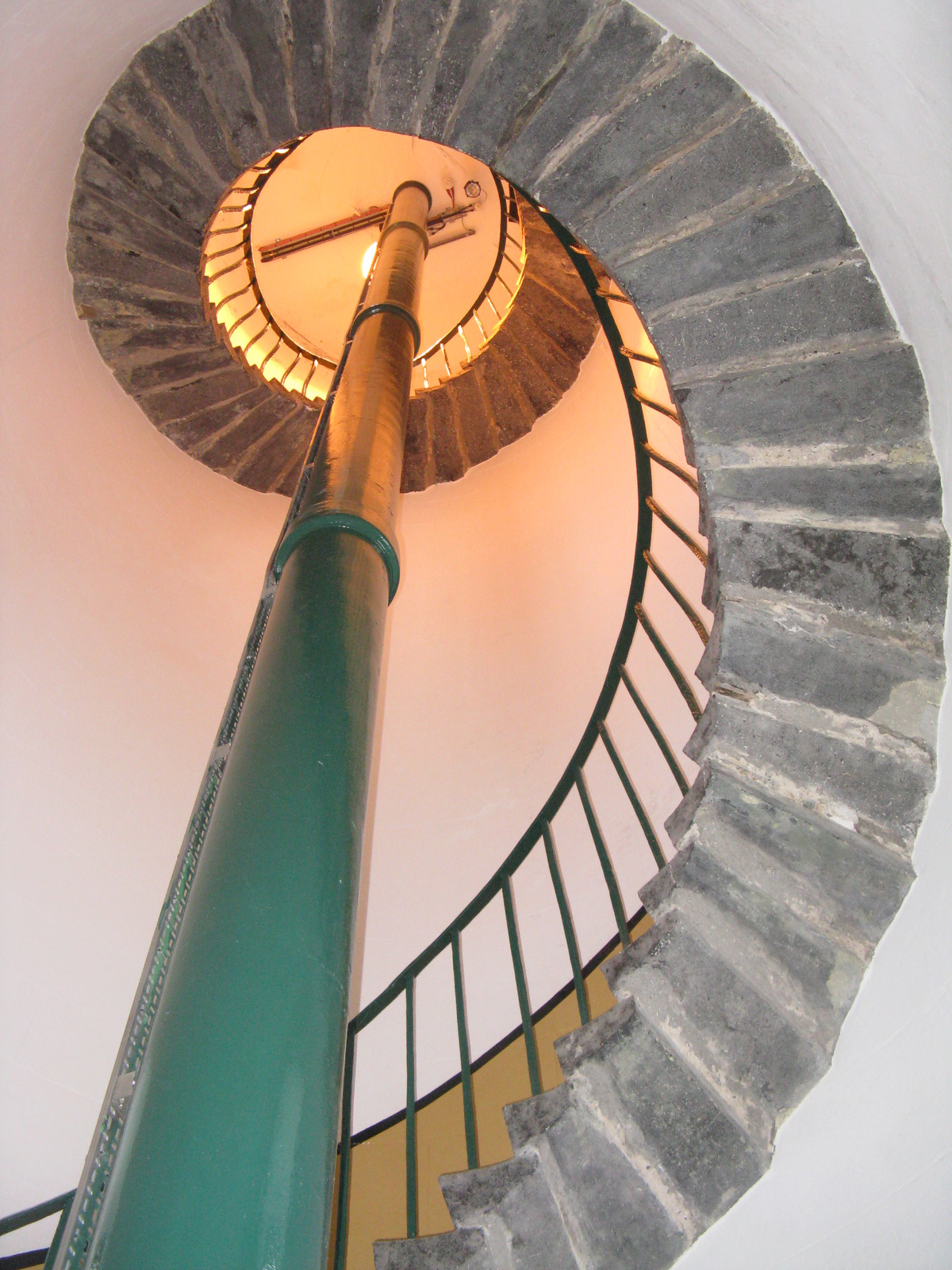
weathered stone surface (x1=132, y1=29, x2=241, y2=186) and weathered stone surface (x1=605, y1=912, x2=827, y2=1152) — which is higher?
weathered stone surface (x1=132, y1=29, x2=241, y2=186)

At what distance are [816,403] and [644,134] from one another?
838mm

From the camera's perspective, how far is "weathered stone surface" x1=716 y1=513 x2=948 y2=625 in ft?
6.60

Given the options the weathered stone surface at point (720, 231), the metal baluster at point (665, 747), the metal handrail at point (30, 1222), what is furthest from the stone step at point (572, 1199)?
the weathered stone surface at point (720, 231)

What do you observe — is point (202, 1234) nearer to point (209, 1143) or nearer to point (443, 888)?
point (209, 1143)

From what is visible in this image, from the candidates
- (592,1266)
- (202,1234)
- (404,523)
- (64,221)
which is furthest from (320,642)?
(404,523)

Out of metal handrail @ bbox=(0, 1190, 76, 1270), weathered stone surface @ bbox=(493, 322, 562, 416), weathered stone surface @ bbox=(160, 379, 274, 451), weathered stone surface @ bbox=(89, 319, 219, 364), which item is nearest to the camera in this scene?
metal handrail @ bbox=(0, 1190, 76, 1270)

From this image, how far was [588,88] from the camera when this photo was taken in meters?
2.22

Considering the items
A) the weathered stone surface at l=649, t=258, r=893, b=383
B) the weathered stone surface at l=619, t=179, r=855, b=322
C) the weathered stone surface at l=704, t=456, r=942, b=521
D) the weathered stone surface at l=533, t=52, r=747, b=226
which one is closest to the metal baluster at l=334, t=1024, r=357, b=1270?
the weathered stone surface at l=704, t=456, r=942, b=521

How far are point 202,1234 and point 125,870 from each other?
11.5ft

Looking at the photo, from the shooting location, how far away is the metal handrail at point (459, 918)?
1.33 m

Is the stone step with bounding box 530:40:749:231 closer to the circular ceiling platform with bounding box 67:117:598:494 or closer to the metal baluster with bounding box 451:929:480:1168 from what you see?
the circular ceiling platform with bounding box 67:117:598:494

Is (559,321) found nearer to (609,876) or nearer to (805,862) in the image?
(609,876)

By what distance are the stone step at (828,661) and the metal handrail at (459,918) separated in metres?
0.57

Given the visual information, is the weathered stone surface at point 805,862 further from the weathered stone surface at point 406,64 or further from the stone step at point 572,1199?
the weathered stone surface at point 406,64
